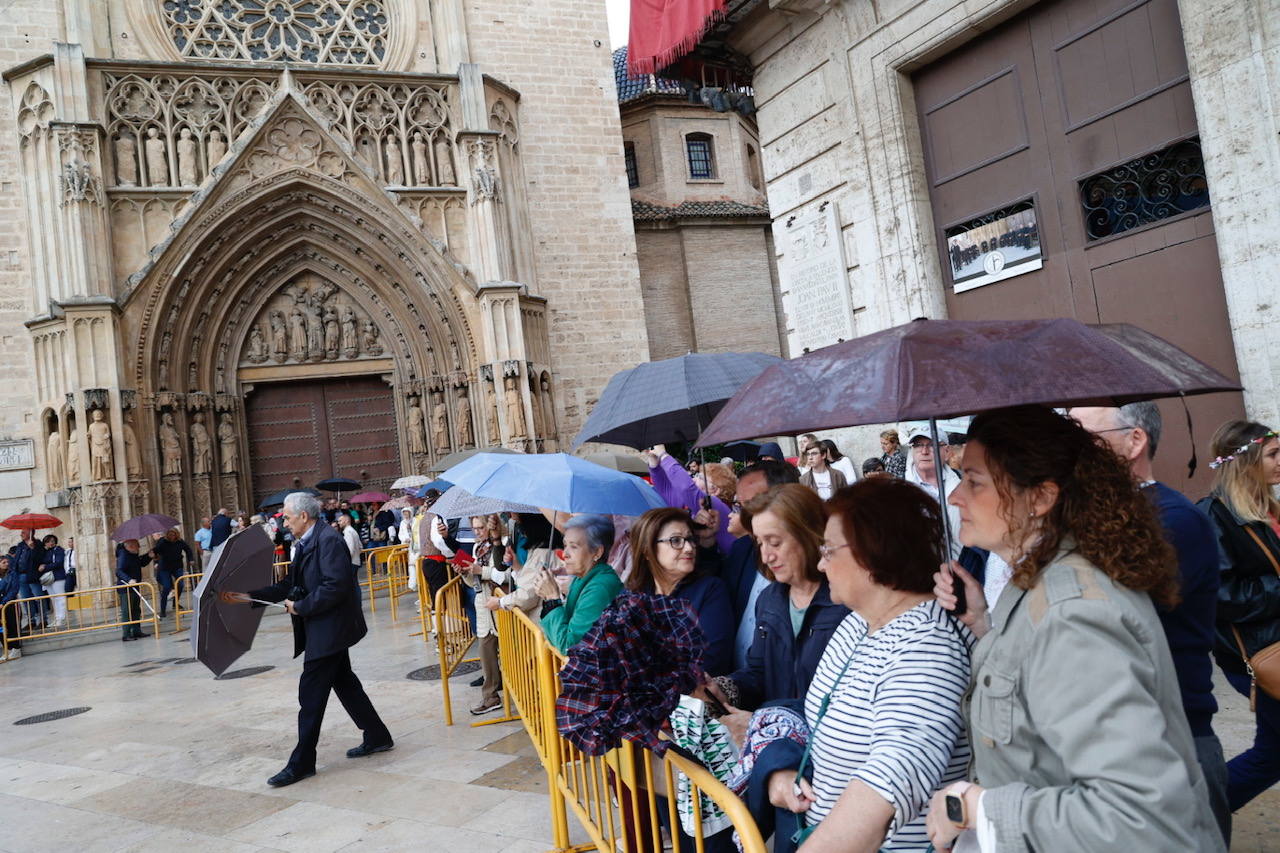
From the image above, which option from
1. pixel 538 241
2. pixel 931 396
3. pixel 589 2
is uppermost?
pixel 589 2

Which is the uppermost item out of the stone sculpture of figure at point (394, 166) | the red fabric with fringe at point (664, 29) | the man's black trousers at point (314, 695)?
the stone sculpture of figure at point (394, 166)

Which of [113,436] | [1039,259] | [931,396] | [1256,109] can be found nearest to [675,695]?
[931,396]

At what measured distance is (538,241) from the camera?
21.1 meters

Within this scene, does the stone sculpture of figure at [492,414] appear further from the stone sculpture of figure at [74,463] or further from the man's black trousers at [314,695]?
the man's black trousers at [314,695]

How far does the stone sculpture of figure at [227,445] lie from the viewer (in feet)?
62.5

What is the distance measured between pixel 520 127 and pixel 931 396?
68.1 ft

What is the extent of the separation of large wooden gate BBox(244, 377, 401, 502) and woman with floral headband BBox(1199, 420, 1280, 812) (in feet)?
62.8

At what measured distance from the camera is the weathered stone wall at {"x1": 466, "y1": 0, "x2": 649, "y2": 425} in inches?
832

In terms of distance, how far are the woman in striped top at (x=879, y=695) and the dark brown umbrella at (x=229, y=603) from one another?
450 centimetres

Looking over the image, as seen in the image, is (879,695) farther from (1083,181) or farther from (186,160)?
(186,160)

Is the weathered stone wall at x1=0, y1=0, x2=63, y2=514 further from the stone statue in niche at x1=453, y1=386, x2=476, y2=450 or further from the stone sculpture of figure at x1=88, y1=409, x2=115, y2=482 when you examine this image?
the stone statue in niche at x1=453, y1=386, x2=476, y2=450

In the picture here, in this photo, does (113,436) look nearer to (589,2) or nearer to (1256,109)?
(589,2)

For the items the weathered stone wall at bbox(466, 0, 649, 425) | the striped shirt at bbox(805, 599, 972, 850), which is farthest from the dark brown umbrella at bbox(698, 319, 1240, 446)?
the weathered stone wall at bbox(466, 0, 649, 425)

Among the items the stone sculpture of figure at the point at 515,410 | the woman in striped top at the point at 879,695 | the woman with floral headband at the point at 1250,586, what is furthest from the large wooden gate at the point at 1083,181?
the stone sculpture of figure at the point at 515,410
